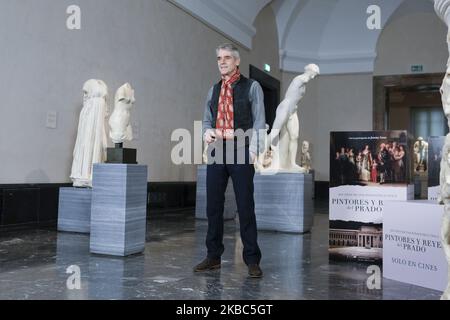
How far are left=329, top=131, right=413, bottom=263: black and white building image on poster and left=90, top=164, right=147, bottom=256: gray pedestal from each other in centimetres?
180

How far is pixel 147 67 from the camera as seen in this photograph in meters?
8.28

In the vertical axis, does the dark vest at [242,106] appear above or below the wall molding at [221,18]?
below

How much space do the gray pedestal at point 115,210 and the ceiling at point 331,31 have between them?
34.5ft

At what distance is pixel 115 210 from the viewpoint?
13.7 ft

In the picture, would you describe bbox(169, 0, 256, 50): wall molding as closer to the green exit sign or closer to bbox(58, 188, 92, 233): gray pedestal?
bbox(58, 188, 92, 233): gray pedestal

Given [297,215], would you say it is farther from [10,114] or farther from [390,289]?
[10,114]

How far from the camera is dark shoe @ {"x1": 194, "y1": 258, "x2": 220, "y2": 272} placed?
3.53 m

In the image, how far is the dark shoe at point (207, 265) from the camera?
353cm

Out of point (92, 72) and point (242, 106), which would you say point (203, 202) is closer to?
point (92, 72)

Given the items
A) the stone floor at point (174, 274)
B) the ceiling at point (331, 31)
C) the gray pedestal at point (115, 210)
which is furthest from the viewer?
the ceiling at point (331, 31)

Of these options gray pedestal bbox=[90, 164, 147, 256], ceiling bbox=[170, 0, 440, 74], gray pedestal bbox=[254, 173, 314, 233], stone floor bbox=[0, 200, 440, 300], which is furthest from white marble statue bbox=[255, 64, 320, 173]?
ceiling bbox=[170, 0, 440, 74]

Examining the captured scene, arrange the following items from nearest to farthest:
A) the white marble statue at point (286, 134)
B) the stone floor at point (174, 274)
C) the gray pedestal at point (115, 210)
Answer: the stone floor at point (174, 274), the gray pedestal at point (115, 210), the white marble statue at point (286, 134)

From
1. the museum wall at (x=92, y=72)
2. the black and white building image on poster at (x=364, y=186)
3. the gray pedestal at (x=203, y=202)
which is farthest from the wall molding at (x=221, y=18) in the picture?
the black and white building image on poster at (x=364, y=186)

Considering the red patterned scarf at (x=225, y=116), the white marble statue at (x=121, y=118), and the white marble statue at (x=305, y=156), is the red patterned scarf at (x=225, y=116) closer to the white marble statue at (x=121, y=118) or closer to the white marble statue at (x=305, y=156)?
the white marble statue at (x=121, y=118)
